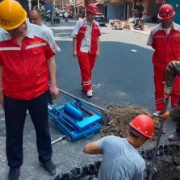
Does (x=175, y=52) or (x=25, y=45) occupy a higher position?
(x=25, y=45)

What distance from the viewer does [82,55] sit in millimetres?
5035

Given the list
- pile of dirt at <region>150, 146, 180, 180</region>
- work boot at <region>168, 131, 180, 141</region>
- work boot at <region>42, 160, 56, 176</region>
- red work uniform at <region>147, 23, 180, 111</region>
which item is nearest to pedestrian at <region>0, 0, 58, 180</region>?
work boot at <region>42, 160, 56, 176</region>

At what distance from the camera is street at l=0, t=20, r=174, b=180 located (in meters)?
3.19

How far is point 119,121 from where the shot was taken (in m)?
3.94

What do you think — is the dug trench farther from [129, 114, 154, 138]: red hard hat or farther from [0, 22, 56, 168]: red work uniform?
[129, 114, 154, 138]: red hard hat

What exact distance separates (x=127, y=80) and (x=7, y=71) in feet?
14.3

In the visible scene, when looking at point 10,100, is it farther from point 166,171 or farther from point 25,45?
point 166,171

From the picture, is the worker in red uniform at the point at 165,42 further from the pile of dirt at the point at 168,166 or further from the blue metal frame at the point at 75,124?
the blue metal frame at the point at 75,124

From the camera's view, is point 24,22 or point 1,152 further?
point 1,152

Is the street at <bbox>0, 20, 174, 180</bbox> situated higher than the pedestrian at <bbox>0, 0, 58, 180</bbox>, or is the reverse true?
the pedestrian at <bbox>0, 0, 58, 180</bbox>

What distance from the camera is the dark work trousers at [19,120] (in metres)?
2.59

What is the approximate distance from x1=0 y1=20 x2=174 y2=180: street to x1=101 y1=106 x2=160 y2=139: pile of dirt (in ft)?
0.68

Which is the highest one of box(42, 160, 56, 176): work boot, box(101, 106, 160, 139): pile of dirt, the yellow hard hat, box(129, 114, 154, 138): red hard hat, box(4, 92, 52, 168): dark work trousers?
the yellow hard hat

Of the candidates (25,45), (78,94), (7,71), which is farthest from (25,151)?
(78,94)
